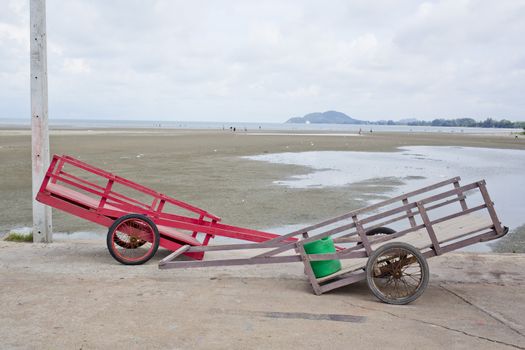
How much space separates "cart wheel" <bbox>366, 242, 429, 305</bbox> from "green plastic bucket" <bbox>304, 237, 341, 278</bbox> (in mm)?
485

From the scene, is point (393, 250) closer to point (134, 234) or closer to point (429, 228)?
point (429, 228)

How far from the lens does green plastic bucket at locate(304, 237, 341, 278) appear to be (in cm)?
611

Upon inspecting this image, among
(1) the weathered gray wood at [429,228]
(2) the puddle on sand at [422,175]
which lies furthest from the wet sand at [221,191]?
(1) the weathered gray wood at [429,228]

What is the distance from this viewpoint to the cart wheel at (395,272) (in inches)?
217

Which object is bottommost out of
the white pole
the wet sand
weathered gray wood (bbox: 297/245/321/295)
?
the wet sand

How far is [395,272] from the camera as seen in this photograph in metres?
5.86

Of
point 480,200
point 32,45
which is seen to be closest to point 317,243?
point 32,45

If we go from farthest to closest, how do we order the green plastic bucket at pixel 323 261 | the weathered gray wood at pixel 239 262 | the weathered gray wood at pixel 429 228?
1. the green plastic bucket at pixel 323 261
2. the weathered gray wood at pixel 239 262
3. the weathered gray wood at pixel 429 228

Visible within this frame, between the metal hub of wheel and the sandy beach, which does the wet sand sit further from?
the sandy beach

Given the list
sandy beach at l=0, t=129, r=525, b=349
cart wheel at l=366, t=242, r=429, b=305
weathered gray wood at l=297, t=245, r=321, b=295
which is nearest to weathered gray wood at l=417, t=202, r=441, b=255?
cart wheel at l=366, t=242, r=429, b=305

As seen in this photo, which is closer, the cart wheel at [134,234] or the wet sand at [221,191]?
the cart wheel at [134,234]

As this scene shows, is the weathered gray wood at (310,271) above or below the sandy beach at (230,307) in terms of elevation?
above

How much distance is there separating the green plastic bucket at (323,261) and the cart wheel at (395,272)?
19.1 inches

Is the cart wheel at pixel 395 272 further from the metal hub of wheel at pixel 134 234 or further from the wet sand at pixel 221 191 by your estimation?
the wet sand at pixel 221 191
